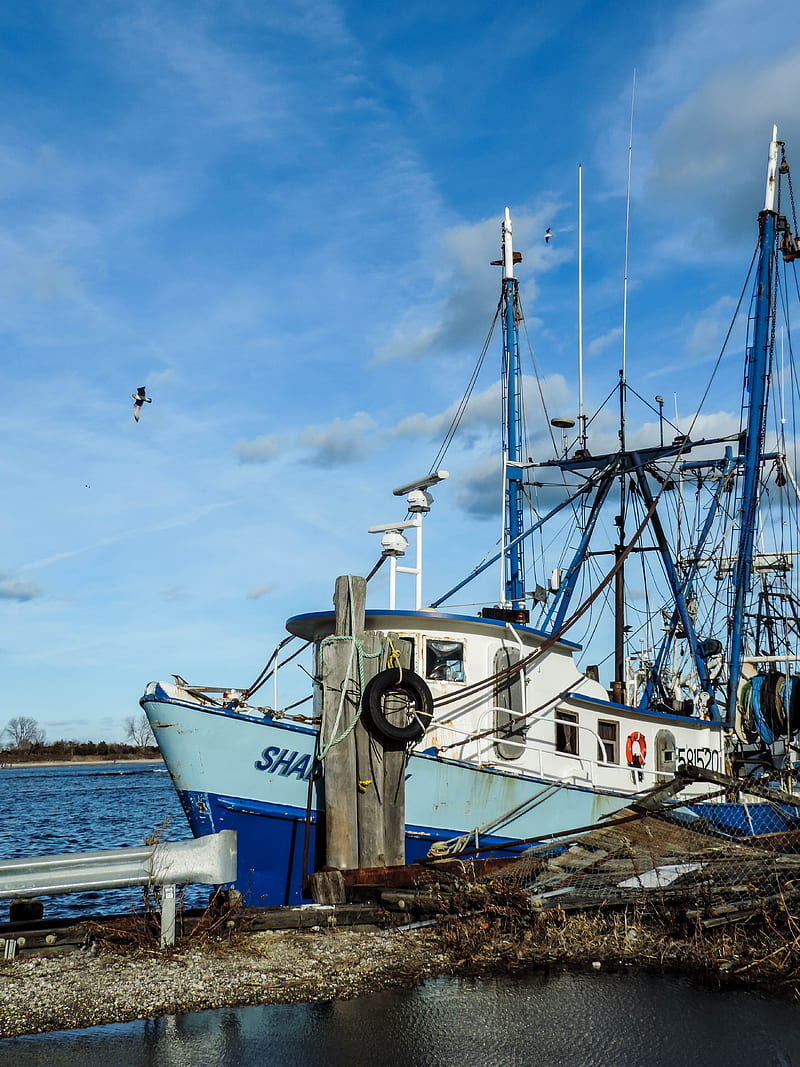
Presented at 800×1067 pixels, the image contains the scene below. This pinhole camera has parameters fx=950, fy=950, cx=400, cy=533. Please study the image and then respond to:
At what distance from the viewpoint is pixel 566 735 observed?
52.4 feet

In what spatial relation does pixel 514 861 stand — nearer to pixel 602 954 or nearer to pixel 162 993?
pixel 602 954

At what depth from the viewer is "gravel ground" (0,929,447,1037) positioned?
7.25m

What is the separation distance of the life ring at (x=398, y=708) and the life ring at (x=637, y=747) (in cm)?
605

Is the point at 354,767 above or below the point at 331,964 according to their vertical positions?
above

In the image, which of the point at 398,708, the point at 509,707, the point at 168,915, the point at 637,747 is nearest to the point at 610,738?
the point at 637,747

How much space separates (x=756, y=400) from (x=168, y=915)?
17163mm

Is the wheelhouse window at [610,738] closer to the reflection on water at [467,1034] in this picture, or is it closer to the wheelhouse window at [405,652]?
the wheelhouse window at [405,652]

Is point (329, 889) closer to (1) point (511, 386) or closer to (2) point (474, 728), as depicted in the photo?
(2) point (474, 728)

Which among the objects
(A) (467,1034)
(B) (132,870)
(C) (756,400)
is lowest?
(A) (467,1034)

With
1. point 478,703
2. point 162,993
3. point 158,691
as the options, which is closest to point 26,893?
point 162,993

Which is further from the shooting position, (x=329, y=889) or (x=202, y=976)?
(x=329, y=889)

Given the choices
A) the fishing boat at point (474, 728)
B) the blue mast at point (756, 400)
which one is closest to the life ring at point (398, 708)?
the fishing boat at point (474, 728)

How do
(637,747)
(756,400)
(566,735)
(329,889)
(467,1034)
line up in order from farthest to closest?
(756,400) → (637,747) → (566,735) → (329,889) → (467,1034)

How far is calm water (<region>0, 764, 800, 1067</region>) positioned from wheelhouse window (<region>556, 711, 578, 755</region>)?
7546 mm
